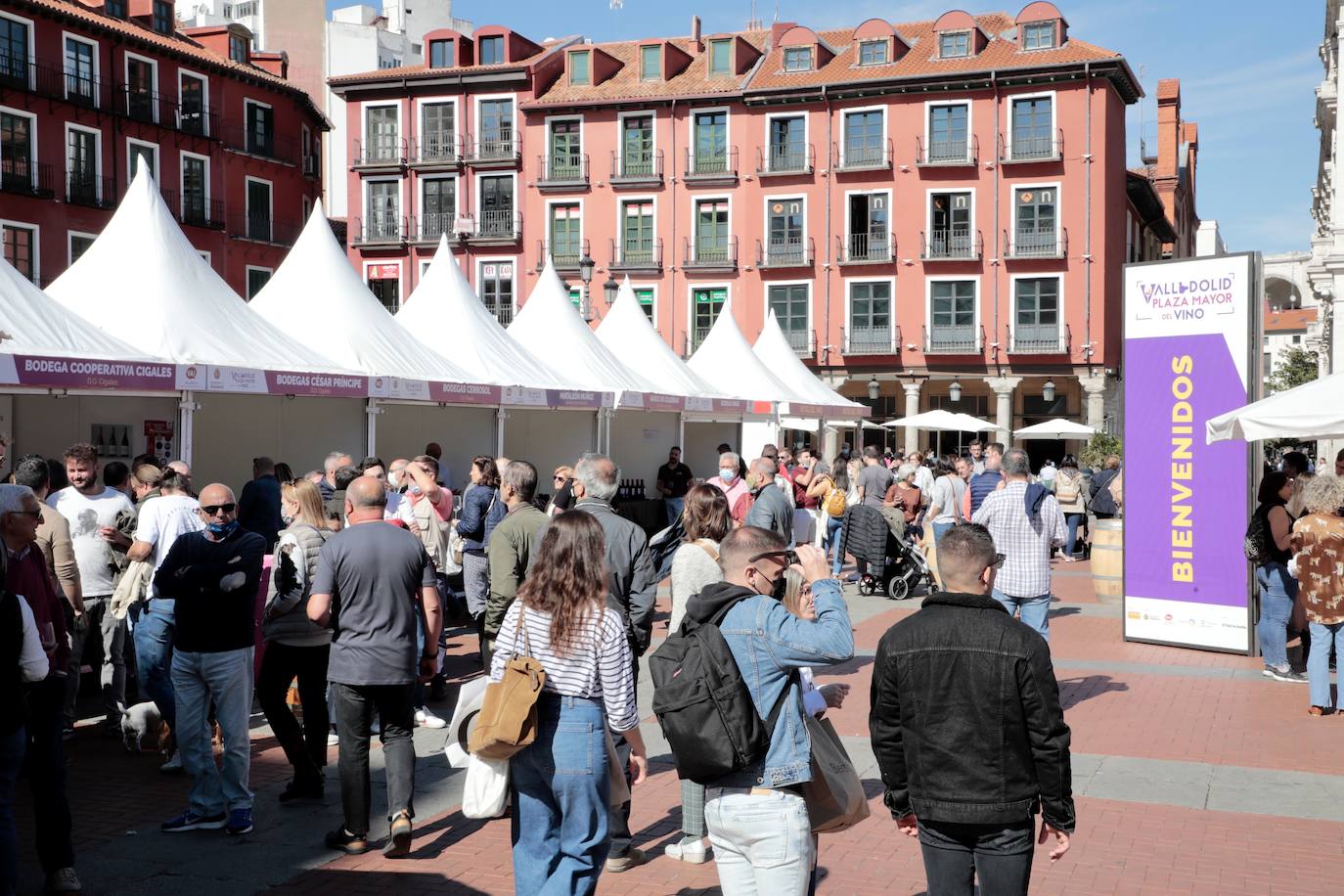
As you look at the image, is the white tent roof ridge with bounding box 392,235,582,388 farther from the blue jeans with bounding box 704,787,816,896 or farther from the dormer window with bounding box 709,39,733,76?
the dormer window with bounding box 709,39,733,76

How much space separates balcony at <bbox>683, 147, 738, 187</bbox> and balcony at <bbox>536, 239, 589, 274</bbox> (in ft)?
14.8

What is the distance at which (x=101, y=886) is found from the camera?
5.46m

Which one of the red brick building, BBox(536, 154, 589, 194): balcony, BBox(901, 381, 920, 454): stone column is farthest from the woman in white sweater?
BBox(536, 154, 589, 194): balcony

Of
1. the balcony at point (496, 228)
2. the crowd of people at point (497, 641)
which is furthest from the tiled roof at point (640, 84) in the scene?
the crowd of people at point (497, 641)

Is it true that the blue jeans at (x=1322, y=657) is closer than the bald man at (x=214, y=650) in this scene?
No

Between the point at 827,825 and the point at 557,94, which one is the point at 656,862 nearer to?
the point at 827,825

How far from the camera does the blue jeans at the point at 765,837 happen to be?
385cm

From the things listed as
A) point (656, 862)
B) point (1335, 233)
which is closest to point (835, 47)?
point (1335, 233)

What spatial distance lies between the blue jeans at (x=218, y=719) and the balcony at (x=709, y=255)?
38607 mm

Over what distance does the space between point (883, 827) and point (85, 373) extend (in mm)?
7639

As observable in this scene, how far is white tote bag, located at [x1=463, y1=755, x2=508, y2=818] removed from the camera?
4.38 meters

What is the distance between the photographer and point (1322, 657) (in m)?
9.12

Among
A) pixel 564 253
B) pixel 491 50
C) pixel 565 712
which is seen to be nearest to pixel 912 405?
pixel 564 253

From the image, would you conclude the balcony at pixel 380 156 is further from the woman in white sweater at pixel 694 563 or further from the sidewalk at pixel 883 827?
the woman in white sweater at pixel 694 563
